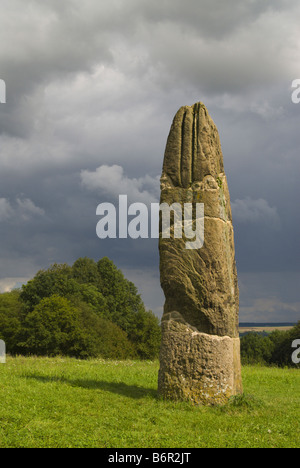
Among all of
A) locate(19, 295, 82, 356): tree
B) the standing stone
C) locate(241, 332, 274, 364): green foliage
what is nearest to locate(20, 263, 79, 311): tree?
locate(19, 295, 82, 356): tree

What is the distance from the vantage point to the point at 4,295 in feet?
183

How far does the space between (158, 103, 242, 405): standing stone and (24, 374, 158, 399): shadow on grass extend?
107 centimetres

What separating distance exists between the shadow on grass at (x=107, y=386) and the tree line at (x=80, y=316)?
26906mm

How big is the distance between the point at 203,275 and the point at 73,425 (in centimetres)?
509

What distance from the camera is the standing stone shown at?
39.5 ft

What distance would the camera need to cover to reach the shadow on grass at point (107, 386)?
13.2 metres

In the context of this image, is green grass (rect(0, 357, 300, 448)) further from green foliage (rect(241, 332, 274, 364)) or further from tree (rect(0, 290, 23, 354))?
green foliage (rect(241, 332, 274, 364))

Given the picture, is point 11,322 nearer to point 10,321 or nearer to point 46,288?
point 10,321

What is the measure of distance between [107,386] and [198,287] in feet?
14.8

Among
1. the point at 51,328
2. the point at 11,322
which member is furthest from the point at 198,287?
the point at 11,322

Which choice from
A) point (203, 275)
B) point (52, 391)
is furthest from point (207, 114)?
point (52, 391)
